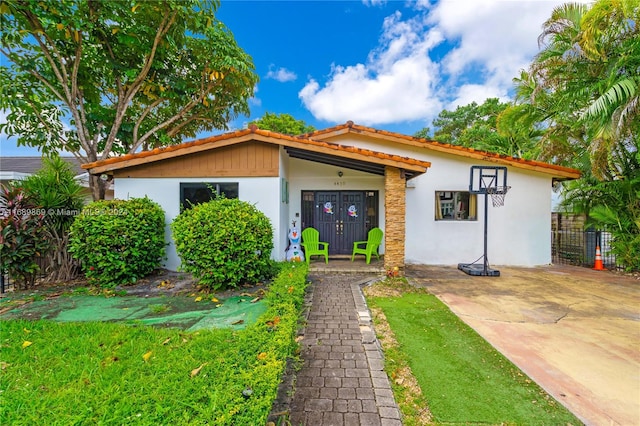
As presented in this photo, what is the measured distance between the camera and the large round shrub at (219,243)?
5340 mm

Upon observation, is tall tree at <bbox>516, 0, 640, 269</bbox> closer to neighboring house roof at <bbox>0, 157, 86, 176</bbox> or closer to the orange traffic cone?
the orange traffic cone

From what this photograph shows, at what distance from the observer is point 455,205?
9.10 metres

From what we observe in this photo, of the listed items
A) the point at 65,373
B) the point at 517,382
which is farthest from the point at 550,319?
the point at 65,373

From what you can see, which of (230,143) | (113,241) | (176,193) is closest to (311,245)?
(230,143)

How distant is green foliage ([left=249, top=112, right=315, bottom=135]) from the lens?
896 inches

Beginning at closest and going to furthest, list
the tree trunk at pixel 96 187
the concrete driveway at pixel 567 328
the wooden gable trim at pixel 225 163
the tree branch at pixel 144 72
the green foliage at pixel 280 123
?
the concrete driveway at pixel 567 328 → the wooden gable trim at pixel 225 163 → the tree branch at pixel 144 72 → the tree trunk at pixel 96 187 → the green foliage at pixel 280 123

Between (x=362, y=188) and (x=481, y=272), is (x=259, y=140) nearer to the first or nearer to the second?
(x=362, y=188)

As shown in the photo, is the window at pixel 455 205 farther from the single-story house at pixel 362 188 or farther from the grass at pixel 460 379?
the grass at pixel 460 379

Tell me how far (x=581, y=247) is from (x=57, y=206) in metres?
15.5

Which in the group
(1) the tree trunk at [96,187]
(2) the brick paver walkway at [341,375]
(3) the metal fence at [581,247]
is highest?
(1) the tree trunk at [96,187]

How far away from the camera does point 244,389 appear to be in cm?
197

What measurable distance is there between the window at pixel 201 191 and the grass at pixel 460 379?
5.18 meters

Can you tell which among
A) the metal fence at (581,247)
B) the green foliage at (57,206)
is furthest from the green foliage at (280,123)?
the metal fence at (581,247)

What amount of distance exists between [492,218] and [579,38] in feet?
17.0
